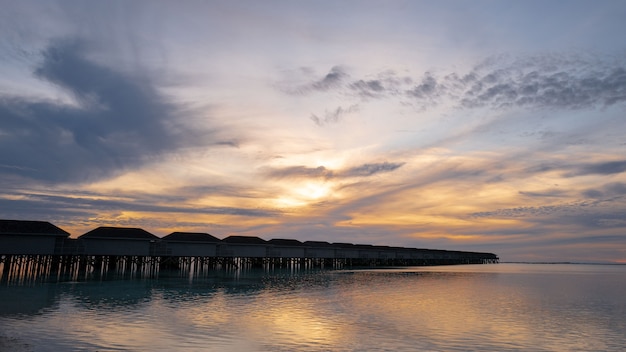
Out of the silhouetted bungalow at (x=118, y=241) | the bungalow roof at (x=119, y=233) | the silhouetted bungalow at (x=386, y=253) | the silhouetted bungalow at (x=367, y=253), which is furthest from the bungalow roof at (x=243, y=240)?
the silhouetted bungalow at (x=386, y=253)

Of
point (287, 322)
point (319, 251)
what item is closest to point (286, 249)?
point (319, 251)

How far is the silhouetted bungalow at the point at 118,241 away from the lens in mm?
58456

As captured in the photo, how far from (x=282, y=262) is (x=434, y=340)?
75295 millimetres

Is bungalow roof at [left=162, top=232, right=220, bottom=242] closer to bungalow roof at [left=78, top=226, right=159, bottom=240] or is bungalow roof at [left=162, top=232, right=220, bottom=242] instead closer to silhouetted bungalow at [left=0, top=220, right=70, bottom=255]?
bungalow roof at [left=78, top=226, right=159, bottom=240]

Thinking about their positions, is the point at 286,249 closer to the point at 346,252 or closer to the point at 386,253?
the point at 346,252

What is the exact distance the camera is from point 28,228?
5097 centimetres

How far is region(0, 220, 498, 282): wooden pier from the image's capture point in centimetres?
5100

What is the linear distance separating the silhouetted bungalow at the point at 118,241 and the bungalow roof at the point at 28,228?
4.63 meters

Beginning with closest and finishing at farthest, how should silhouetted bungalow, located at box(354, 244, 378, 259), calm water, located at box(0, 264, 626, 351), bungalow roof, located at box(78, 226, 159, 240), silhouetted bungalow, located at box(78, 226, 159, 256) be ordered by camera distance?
calm water, located at box(0, 264, 626, 351), silhouetted bungalow, located at box(78, 226, 159, 256), bungalow roof, located at box(78, 226, 159, 240), silhouetted bungalow, located at box(354, 244, 378, 259)

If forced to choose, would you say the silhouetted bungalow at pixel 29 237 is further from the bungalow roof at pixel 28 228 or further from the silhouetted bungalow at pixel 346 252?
the silhouetted bungalow at pixel 346 252

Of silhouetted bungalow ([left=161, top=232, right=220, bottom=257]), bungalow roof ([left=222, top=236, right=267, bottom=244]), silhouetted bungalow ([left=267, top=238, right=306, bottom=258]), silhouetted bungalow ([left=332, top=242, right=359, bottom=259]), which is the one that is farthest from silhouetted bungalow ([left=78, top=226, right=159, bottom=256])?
silhouetted bungalow ([left=332, top=242, right=359, bottom=259])

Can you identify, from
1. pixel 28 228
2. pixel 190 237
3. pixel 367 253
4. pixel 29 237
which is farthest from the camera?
pixel 367 253

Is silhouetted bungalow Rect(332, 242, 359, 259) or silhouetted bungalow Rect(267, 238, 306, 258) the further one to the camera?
silhouetted bungalow Rect(332, 242, 359, 259)

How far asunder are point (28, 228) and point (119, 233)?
40.4ft
